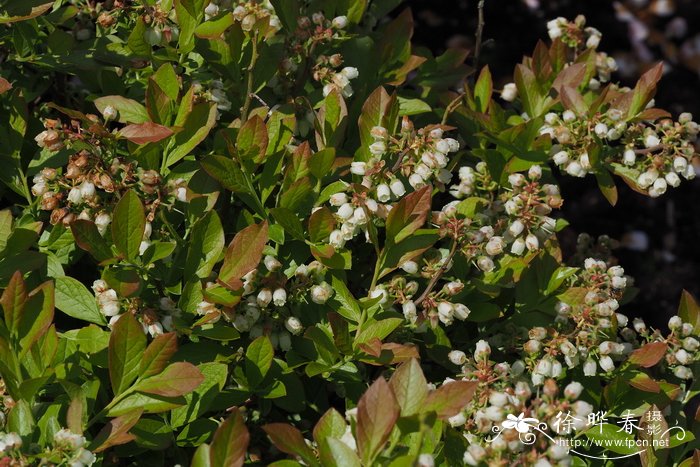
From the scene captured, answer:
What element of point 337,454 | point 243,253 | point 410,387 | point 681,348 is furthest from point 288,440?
point 681,348

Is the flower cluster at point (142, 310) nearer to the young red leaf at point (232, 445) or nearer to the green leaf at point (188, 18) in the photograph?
the young red leaf at point (232, 445)

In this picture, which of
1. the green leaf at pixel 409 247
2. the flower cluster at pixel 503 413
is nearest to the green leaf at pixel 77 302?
the green leaf at pixel 409 247

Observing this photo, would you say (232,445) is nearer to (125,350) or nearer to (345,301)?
(125,350)

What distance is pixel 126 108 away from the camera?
1.40m

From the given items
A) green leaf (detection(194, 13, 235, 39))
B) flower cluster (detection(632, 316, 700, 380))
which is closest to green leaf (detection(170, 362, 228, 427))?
green leaf (detection(194, 13, 235, 39))

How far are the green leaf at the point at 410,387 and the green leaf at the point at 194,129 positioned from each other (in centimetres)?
51

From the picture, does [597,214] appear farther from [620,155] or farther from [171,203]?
[171,203]

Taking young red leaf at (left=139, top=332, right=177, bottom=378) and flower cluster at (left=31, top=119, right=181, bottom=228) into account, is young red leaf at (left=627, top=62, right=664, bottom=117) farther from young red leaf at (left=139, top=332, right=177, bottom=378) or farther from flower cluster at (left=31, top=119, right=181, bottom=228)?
young red leaf at (left=139, top=332, right=177, bottom=378)

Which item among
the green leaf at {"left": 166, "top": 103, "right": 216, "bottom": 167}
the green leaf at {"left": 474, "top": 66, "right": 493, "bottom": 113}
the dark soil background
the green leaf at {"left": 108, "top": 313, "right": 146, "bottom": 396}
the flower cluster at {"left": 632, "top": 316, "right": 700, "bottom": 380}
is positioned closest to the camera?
the green leaf at {"left": 108, "top": 313, "right": 146, "bottom": 396}

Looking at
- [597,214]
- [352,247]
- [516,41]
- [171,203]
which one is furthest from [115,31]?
[597,214]

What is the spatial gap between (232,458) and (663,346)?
762 millimetres

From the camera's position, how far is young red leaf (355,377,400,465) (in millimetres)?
1025

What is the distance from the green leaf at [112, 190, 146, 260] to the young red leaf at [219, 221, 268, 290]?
0.13 m

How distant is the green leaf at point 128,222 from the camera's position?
47.5 inches
